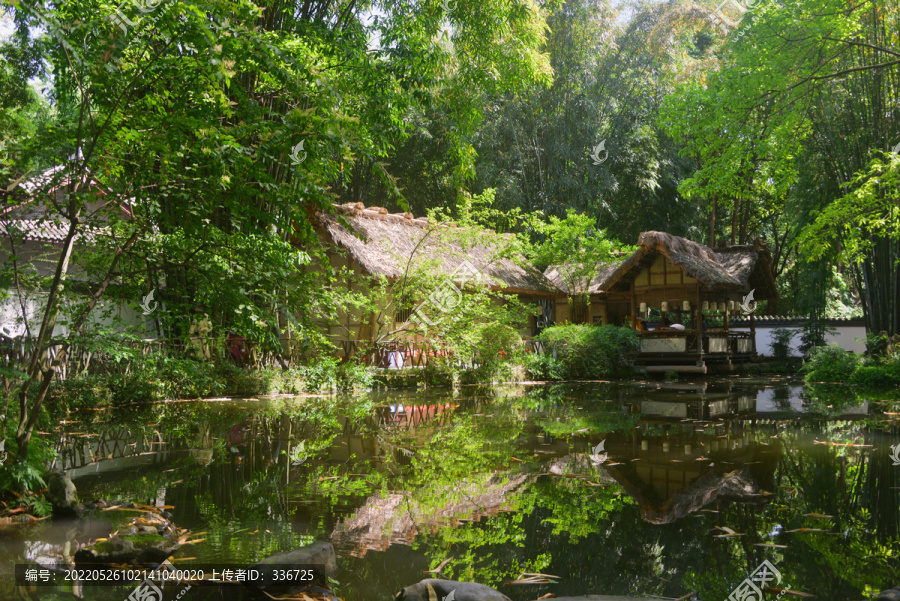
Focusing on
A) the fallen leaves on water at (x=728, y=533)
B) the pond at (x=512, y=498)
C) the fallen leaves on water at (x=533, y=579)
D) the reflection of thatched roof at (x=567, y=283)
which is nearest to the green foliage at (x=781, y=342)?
the reflection of thatched roof at (x=567, y=283)

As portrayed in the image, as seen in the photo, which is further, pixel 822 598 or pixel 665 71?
pixel 665 71

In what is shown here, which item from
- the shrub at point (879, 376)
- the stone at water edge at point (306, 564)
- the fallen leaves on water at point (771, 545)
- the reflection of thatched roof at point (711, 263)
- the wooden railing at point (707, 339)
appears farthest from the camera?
the reflection of thatched roof at point (711, 263)

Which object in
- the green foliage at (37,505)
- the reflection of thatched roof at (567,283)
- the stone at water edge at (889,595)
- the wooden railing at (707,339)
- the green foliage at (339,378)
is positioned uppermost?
the reflection of thatched roof at (567,283)

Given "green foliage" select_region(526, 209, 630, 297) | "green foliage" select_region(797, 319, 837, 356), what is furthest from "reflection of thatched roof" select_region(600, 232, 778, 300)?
"green foliage" select_region(797, 319, 837, 356)

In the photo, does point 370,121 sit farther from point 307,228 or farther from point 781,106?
point 781,106

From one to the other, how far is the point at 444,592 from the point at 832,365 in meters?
16.4

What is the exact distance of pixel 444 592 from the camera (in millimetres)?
2594

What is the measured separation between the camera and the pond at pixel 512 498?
3045 mm

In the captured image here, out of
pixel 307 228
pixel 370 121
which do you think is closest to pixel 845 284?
pixel 370 121

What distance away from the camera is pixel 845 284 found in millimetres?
30078

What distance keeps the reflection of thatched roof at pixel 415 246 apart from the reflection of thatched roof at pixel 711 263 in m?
3.04

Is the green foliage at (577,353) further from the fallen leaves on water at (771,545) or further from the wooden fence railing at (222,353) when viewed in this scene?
the fallen leaves on water at (771,545)

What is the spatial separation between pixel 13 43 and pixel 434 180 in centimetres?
1672

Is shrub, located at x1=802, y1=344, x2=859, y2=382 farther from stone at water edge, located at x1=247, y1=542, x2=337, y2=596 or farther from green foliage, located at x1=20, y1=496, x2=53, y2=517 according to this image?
green foliage, located at x1=20, y1=496, x2=53, y2=517
